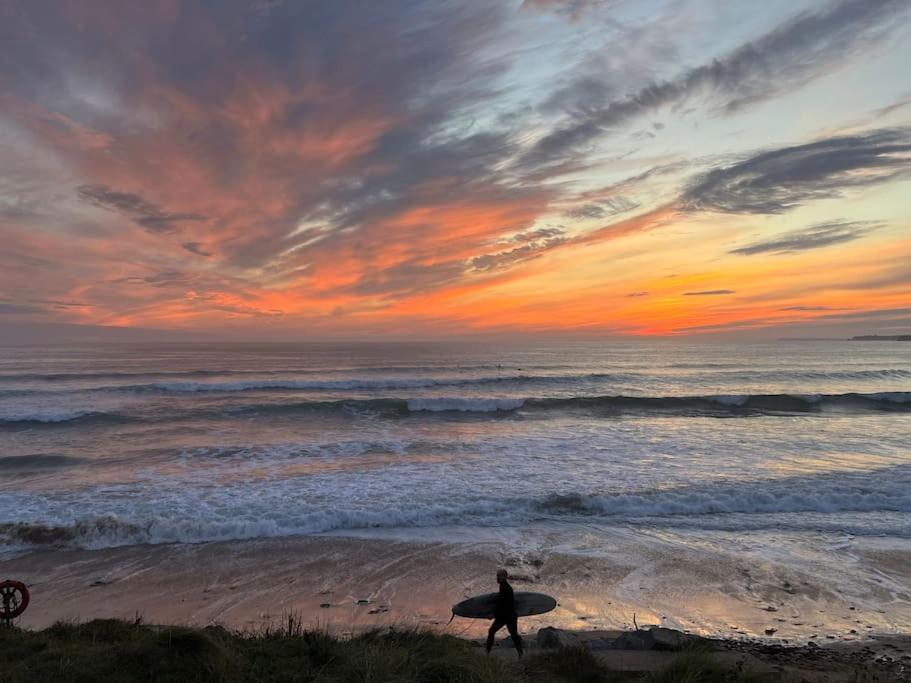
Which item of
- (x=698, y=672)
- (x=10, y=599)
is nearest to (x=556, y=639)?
(x=698, y=672)

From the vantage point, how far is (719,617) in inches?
285

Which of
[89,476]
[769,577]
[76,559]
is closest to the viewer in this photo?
[769,577]

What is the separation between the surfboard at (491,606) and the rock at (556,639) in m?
0.25

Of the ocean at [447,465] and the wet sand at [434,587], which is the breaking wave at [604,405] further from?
the wet sand at [434,587]

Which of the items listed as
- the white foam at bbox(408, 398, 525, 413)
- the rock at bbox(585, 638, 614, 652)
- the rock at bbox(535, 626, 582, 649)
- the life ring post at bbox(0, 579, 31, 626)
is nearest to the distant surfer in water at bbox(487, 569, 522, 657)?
the rock at bbox(535, 626, 582, 649)

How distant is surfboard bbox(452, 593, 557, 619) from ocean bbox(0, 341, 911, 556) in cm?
366

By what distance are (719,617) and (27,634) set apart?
9112 millimetres

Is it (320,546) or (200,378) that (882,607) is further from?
(200,378)

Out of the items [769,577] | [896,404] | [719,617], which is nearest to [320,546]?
[719,617]

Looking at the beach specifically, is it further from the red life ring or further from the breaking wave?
the breaking wave

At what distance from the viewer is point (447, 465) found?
16578 mm

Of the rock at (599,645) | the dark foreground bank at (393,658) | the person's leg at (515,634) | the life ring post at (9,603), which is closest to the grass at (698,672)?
the dark foreground bank at (393,658)

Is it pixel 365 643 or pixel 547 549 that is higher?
pixel 365 643

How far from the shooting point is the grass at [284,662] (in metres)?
4.61
